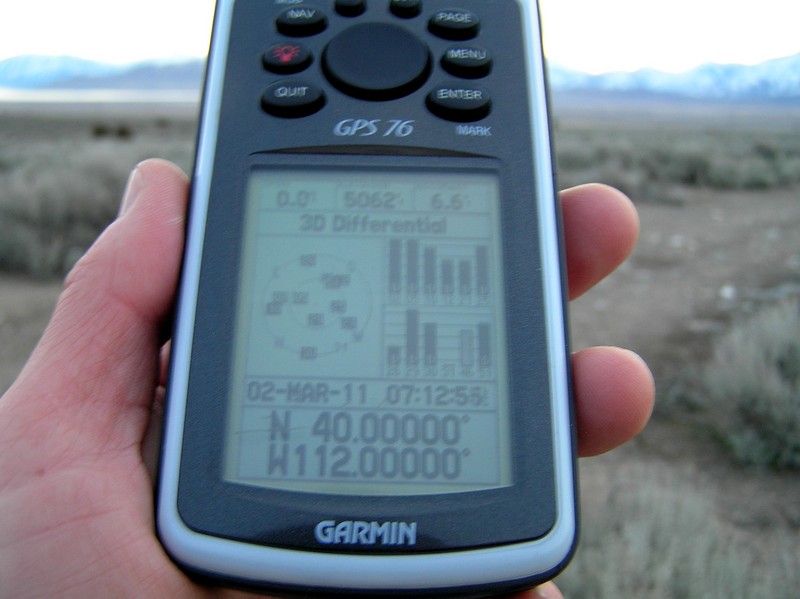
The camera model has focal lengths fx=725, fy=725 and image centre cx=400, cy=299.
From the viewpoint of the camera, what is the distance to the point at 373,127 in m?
1.60

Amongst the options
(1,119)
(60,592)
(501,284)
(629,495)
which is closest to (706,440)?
(629,495)

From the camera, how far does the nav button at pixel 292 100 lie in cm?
160

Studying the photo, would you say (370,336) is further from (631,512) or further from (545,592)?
(631,512)

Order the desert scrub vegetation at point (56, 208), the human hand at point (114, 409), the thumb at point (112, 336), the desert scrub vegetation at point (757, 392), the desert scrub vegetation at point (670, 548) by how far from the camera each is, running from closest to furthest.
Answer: the human hand at point (114, 409) < the thumb at point (112, 336) < the desert scrub vegetation at point (670, 548) < the desert scrub vegetation at point (757, 392) < the desert scrub vegetation at point (56, 208)

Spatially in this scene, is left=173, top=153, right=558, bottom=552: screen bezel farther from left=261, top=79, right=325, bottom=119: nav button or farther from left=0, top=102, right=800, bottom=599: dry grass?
left=0, top=102, right=800, bottom=599: dry grass

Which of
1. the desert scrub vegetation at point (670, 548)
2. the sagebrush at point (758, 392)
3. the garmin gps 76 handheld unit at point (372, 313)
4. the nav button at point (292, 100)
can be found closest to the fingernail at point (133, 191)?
the garmin gps 76 handheld unit at point (372, 313)

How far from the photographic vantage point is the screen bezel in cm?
132

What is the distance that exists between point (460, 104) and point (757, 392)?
3162 mm

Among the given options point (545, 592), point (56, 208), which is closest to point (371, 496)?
point (545, 592)

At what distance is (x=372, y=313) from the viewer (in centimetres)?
150

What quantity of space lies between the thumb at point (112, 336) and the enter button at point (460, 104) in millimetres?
612

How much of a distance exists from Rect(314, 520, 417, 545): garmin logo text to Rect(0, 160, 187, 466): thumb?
1.53ft

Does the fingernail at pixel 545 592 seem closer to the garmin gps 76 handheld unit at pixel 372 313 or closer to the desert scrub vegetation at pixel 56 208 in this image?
the garmin gps 76 handheld unit at pixel 372 313

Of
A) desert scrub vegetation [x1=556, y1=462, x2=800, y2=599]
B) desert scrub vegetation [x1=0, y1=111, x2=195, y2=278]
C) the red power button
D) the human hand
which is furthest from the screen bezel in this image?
desert scrub vegetation [x1=0, y1=111, x2=195, y2=278]
